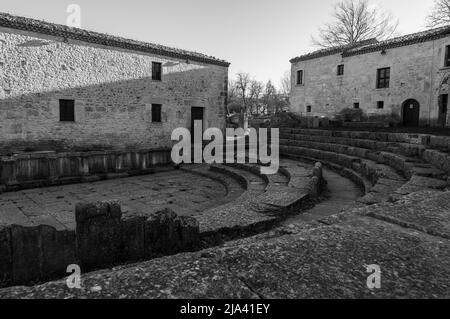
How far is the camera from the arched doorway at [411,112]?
19203mm

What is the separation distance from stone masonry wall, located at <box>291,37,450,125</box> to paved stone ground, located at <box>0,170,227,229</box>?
15183 millimetres

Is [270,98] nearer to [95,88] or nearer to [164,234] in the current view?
[95,88]

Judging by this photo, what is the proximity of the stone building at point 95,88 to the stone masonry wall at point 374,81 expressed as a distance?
9.36m

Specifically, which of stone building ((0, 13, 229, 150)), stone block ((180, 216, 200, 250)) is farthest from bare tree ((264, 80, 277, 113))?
stone block ((180, 216, 200, 250))

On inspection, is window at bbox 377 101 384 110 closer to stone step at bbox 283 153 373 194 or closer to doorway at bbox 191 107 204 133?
doorway at bbox 191 107 204 133

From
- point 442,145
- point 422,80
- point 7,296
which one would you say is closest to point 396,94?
point 422,80

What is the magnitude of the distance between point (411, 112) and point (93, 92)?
60.3 feet

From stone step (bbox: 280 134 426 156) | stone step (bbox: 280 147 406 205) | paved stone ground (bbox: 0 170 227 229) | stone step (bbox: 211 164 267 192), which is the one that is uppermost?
stone step (bbox: 280 134 426 156)

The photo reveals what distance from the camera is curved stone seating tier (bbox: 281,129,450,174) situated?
7.32 metres

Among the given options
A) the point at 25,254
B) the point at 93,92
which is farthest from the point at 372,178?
the point at 93,92

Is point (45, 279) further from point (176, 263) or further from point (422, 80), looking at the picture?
point (422, 80)

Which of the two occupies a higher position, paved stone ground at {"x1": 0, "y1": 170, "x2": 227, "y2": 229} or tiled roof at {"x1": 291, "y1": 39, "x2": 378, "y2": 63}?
tiled roof at {"x1": 291, "y1": 39, "x2": 378, "y2": 63}

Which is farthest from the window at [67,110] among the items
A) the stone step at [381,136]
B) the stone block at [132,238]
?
the stone block at [132,238]

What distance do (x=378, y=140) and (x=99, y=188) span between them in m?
10.0
